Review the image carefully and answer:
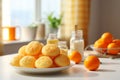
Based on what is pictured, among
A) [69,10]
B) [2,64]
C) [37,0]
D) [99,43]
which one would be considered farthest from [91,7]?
[2,64]

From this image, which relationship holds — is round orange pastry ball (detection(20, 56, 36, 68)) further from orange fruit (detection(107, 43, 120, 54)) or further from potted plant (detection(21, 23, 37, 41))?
potted plant (detection(21, 23, 37, 41))

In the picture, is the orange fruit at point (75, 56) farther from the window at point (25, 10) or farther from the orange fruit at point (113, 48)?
the window at point (25, 10)

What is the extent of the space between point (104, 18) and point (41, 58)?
10.9 feet

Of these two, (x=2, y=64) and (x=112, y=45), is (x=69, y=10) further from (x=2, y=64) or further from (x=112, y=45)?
(x=2, y=64)

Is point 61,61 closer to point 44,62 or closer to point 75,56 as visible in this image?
point 44,62

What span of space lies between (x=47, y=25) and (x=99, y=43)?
2.17m

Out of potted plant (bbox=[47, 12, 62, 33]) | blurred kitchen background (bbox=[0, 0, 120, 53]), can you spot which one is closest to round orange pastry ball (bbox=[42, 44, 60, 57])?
blurred kitchen background (bbox=[0, 0, 120, 53])

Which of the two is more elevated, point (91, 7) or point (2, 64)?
point (91, 7)

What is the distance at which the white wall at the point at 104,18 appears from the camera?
4.40 m

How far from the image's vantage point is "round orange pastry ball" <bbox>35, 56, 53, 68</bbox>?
1307 millimetres

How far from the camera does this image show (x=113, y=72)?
4.56 feet

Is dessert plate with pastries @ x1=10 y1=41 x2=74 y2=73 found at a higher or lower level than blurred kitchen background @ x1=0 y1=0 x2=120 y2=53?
lower

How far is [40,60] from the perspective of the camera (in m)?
1.32

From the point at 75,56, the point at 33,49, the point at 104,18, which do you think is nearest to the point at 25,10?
the point at 104,18
